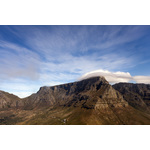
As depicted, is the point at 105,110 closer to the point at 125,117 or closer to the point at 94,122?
the point at 125,117

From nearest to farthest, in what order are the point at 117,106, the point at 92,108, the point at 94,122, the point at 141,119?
1. the point at 94,122
2. the point at 141,119
3. the point at 92,108
4. the point at 117,106

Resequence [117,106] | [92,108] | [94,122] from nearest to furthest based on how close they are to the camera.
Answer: [94,122] < [92,108] < [117,106]

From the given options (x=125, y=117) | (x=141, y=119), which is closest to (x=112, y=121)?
(x=125, y=117)

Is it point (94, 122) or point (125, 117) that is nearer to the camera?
point (94, 122)

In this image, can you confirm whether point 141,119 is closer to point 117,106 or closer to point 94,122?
point 117,106

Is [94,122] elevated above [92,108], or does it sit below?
below

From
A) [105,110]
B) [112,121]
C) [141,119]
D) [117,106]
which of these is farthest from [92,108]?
[141,119]

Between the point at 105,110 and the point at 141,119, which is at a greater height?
the point at 105,110

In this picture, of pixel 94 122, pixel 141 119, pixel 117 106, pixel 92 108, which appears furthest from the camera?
pixel 117 106

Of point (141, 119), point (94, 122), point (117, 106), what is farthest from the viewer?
point (117, 106)
